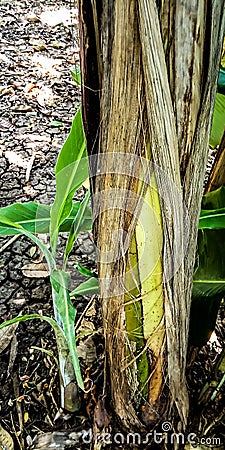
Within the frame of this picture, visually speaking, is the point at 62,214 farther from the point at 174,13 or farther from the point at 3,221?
the point at 174,13

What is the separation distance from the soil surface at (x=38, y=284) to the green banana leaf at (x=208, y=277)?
0.16 m

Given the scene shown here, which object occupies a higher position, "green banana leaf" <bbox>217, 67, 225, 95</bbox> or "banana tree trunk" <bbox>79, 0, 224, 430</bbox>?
"green banana leaf" <bbox>217, 67, 225, 95</bbox>

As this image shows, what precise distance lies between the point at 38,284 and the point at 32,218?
1.17 feet

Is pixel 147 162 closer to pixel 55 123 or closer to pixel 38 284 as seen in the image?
pixel 38 284

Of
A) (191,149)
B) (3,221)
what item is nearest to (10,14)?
(3,221)

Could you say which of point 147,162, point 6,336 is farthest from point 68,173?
point 6,336

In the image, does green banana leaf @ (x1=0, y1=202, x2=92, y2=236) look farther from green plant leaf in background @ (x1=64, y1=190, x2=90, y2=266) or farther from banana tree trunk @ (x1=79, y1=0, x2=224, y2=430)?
banana tree trunk @ (x1=79, y1=0, x2=224, y2=430)

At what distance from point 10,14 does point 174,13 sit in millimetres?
1848

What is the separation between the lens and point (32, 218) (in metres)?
0.78

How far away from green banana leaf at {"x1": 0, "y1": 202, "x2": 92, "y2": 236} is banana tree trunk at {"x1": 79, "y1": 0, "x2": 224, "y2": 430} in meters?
0.13

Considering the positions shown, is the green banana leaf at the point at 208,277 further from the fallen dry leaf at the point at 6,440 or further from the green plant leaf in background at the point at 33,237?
the fallen dry leaf at the point at 6,440

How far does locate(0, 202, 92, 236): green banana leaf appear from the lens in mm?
744

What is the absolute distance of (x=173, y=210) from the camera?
0.55 meters

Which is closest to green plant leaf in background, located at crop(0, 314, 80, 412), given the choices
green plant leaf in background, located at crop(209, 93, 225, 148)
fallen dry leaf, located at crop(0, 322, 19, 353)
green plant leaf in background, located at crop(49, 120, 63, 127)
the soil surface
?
the soil surface
